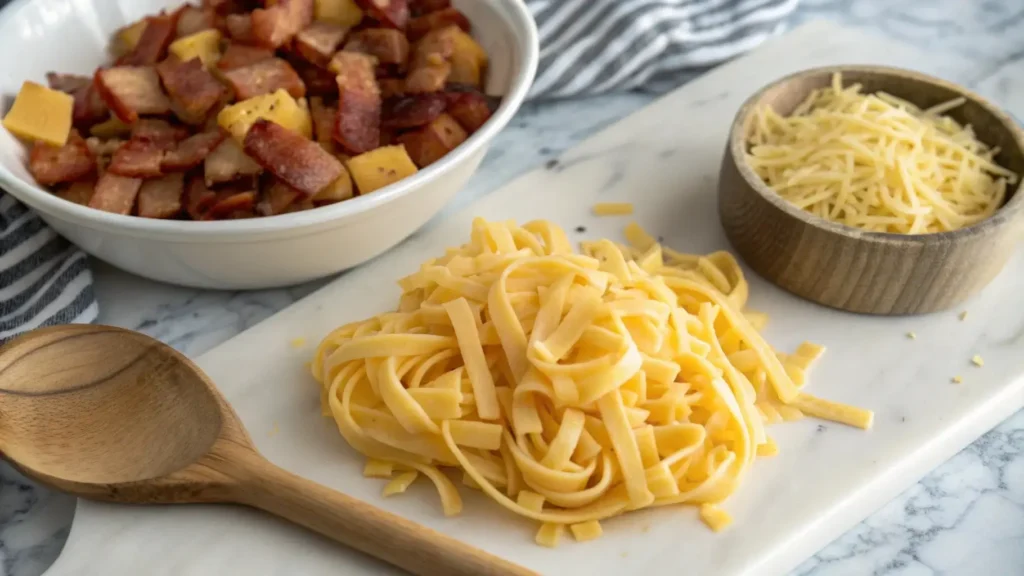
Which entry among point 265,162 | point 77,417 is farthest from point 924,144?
point 77,417

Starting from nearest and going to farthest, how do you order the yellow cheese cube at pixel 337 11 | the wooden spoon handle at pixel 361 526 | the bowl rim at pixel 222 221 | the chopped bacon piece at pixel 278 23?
the wooden spoon handle at pixel 361 526, the bowl rim at pixel 222 221, the chopped bacon piece at pixel 278 23, the yellow cheese cube at pixel 337 11

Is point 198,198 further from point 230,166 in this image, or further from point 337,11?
point 337,11

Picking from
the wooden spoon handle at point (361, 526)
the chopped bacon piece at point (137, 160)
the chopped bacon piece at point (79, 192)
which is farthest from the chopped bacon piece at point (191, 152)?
the wooden spoon handle at point (361, 526)

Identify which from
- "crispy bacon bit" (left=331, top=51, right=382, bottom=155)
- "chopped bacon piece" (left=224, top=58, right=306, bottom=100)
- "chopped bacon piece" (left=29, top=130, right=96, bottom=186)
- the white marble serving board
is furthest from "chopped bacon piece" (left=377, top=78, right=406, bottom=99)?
"chopped bacon piece" (left=29, top=130, right=96, bottom=186)

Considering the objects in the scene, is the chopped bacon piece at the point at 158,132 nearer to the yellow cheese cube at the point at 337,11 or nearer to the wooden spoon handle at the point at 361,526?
the yellow cheese cube at the point at 337,11

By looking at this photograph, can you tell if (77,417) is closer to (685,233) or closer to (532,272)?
(532,272)

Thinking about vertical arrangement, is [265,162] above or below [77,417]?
above

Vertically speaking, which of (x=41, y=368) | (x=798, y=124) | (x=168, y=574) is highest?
(x=798, y=124)
